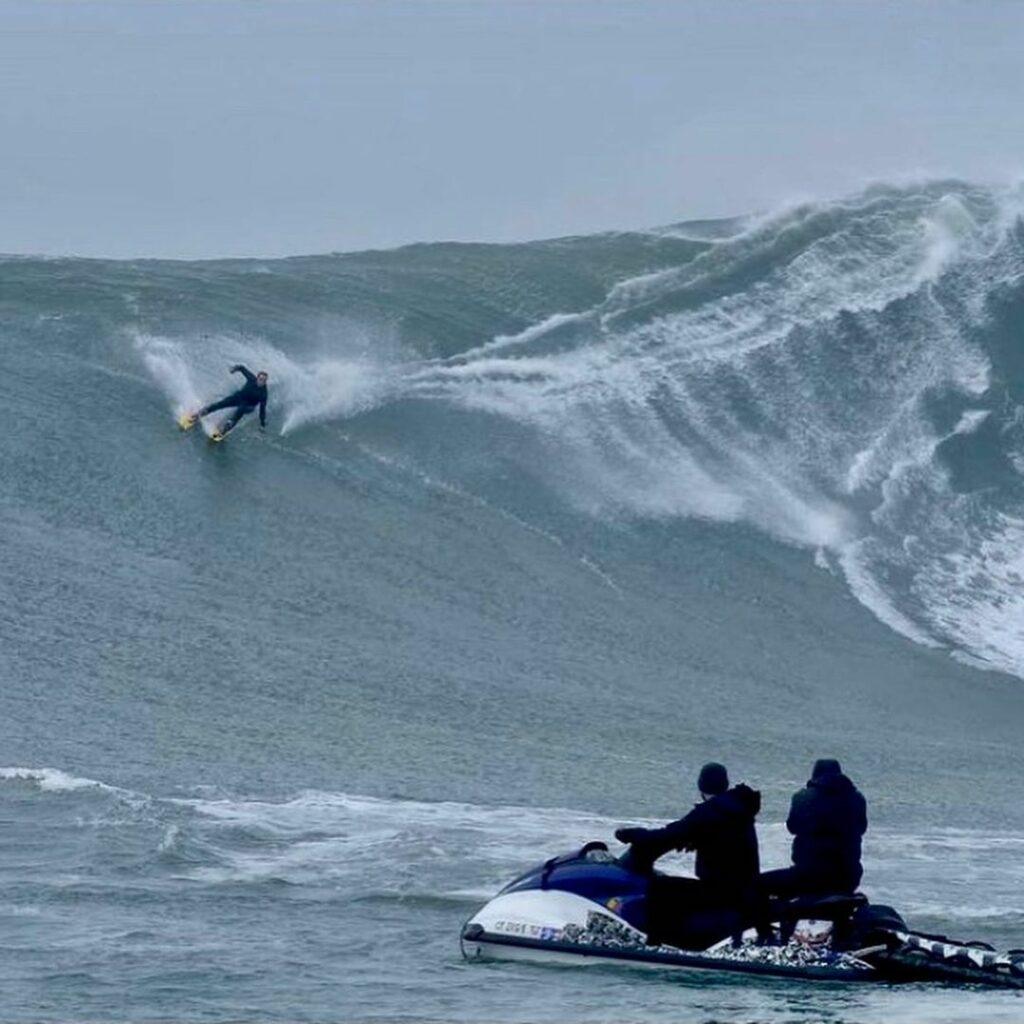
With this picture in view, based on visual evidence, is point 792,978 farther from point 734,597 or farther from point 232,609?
point 734,597

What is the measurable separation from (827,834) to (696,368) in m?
19.0

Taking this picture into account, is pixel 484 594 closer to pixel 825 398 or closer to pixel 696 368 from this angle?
pixel 696 368

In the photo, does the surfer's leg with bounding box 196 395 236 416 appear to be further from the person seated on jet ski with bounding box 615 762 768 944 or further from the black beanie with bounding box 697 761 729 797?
the black beanie with bounding box 697 761 729 797

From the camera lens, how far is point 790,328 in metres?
34.2

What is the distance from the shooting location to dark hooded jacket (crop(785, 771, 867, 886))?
1378cm

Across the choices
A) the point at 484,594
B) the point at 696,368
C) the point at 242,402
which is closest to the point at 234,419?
the point at 242,402

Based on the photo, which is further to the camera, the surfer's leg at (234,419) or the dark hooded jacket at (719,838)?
the surfer's leg at (234,419)

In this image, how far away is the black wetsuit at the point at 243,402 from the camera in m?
27.4

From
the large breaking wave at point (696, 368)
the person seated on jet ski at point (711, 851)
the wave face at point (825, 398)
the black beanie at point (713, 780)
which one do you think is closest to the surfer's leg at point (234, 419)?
the large breaking wave at point (696, 368)

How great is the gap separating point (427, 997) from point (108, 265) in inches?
893

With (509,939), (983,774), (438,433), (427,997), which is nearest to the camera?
(427,997)

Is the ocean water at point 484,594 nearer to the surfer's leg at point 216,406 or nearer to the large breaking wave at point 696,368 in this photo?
the large breaking wave at point 696,368

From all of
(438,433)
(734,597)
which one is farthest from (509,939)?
(438,433)

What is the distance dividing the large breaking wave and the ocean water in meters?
0.07
